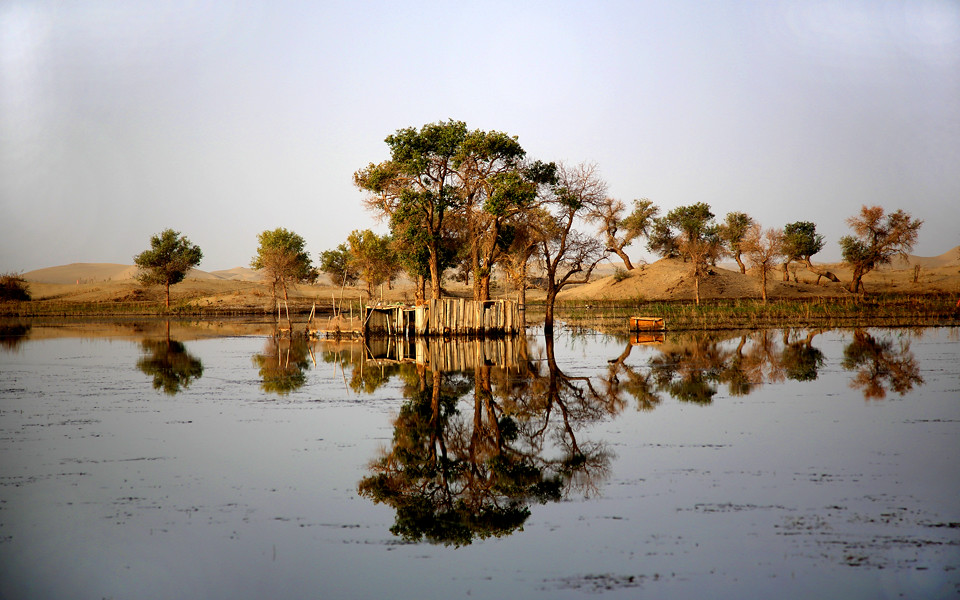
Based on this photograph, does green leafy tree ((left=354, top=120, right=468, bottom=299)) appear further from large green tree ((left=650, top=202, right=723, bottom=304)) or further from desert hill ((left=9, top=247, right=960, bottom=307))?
large green tree ((left=650, top=202, right=723, bottom=304))

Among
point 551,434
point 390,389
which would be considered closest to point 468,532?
point 551,434

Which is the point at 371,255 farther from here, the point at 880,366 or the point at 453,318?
the point at 880,366

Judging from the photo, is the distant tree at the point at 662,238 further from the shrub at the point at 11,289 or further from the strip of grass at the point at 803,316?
the shrub at the point at 11,289

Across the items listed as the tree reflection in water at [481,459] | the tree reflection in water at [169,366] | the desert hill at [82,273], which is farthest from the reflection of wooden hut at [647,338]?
the desert hill at [82,273]

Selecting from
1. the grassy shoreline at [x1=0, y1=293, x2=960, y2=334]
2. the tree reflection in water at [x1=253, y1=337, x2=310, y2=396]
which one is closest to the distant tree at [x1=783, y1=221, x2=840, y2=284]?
the grassy shoreline at [x1=0, y1=293, x2=960, y2=334]

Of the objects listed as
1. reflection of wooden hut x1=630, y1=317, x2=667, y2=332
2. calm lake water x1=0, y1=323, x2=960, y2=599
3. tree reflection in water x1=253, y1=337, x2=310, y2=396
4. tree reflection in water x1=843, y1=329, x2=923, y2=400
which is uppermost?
reflection of wooden hut x1=630, y1=317, x2=667, y2=332

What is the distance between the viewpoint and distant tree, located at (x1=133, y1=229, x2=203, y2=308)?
70.4 m

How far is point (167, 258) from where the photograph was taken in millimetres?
71250

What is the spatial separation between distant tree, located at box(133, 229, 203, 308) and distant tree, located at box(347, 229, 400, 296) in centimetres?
1784

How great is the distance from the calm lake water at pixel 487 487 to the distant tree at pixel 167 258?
55.5m

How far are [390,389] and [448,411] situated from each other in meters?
3.62

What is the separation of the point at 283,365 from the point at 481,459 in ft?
46.4

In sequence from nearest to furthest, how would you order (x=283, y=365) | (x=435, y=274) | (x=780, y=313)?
(x=283, y=365) → (x=435, y=274) → (x=780, y=313)

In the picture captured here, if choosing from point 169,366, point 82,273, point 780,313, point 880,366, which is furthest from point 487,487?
point 82,273
